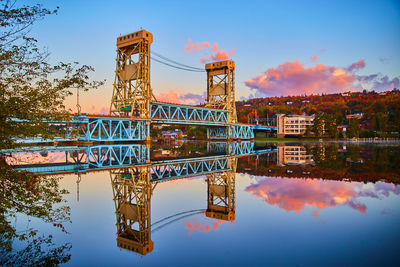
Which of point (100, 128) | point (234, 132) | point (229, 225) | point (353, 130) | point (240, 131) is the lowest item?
point (229, 225)

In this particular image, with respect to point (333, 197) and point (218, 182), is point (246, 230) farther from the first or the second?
point (218, 182)

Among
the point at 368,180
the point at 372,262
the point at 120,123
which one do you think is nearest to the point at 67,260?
the point at 372,262

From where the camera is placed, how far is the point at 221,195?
31.4 ft

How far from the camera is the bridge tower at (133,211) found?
5.65m

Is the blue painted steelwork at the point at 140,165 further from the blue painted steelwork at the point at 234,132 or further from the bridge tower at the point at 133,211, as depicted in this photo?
the blue painted steelwork at the point at 234,132

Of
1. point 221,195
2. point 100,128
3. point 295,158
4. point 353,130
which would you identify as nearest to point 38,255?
point 221,195

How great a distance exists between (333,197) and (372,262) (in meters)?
4.59

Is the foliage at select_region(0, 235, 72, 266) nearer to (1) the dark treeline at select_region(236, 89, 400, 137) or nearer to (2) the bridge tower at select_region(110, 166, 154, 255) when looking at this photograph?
(2) the bridge tower at select_region(110, 166, 154, 255)

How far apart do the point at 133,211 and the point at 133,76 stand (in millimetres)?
36192

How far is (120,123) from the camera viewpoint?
39.1 metres

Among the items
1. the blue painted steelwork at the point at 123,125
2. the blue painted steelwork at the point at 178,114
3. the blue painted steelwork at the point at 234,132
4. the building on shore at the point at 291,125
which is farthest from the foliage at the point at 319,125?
the blue painted steelwork at the point at 178,114

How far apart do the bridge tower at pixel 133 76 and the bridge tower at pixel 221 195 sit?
90.4 ft

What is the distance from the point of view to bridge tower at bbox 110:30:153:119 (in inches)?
1587

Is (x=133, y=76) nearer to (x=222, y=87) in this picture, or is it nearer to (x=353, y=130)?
(x=222, y=87)
